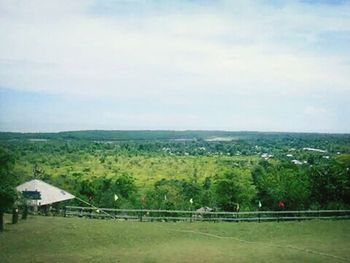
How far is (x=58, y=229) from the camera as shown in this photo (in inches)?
817

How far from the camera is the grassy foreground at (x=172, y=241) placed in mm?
16828

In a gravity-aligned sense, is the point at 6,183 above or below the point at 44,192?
above

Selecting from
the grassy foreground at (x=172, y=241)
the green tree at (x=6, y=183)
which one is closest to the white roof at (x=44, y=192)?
the grassy foreground at (x=172, y=241)

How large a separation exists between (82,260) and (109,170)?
68.3 m

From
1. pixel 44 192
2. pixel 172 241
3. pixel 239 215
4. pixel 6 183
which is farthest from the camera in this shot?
pixel 44 192

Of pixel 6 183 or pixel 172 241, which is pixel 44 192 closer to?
pixel 6 183

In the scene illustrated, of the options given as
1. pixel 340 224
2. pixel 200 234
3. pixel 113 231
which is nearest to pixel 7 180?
pixel 113 231

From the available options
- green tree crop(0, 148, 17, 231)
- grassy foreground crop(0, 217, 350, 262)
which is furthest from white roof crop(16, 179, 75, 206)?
green tree crop(0, 148, 17, 231)

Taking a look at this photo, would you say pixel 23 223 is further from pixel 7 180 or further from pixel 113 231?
pixel 113 231

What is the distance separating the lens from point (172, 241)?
19922 millimetres

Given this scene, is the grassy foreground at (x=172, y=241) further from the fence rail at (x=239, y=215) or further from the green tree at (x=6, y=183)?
the green tree at (x=6, y=183)

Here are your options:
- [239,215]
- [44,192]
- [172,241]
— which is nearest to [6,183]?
[44,192]

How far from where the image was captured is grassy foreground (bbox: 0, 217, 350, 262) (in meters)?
16.8

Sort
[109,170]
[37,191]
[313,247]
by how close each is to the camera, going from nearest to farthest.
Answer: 1. [313,247]
2. [37,191]
3. [109,170]
